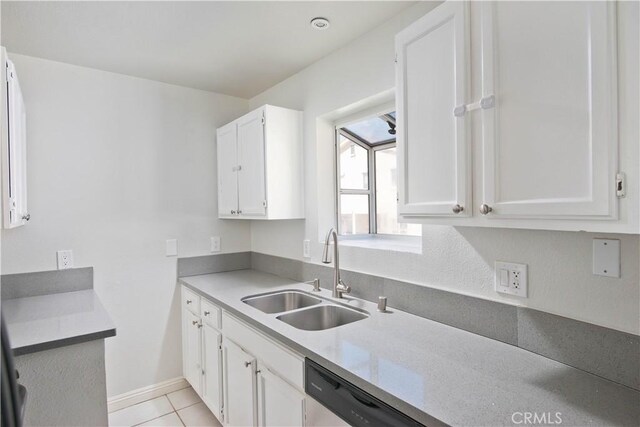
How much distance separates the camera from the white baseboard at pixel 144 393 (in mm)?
2445

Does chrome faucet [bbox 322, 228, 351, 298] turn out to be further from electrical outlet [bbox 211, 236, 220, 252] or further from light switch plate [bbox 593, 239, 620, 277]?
electrical outlet [bbox 211, 236, 220, 252]

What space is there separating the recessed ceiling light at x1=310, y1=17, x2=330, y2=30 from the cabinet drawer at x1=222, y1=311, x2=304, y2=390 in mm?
1622

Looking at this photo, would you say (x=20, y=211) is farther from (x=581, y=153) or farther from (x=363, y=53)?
(x=581, y=153)

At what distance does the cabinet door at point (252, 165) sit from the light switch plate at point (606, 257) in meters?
1.75

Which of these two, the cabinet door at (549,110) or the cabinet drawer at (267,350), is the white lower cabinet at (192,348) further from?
the cabinet door at (549,110)

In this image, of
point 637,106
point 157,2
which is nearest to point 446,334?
point 637,106

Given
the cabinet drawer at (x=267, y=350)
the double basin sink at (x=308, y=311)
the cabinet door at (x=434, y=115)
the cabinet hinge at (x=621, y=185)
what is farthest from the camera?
the double basin sink at (x=308, y=311)

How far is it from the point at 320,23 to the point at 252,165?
101 centimetres

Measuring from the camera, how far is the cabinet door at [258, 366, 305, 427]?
4.68 ft

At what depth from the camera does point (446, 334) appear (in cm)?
145

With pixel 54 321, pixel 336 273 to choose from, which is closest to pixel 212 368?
pixel 54 321

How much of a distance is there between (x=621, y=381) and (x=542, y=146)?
0.76m

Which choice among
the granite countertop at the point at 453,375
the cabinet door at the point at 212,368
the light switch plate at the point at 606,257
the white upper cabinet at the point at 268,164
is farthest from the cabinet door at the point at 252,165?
the light switch plate at the point at 606,257

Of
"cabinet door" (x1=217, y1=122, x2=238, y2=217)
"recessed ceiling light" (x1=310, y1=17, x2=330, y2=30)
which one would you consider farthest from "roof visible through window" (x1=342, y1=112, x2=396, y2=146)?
"cabinet door" (x1=217, y1=122, x2=238, y2=217)
